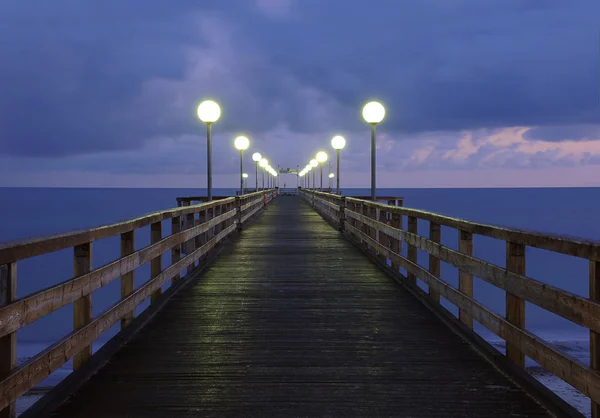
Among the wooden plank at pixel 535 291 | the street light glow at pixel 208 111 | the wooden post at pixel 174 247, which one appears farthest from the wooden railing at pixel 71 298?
the street light glow at pixel 208 111

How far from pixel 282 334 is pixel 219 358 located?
0.97m

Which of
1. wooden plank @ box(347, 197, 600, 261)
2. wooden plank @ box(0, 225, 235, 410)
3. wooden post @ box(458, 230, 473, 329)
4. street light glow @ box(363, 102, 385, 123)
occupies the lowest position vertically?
wooden plank @ box(0, 225, 235, 410)

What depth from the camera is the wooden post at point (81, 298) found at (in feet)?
14.3

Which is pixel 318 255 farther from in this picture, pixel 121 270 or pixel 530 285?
pixel 530 285

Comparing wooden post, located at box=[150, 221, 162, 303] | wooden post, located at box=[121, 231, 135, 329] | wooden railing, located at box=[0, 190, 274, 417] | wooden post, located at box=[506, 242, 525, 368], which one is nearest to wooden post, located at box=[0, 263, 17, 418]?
wooden railing, located at box=[0, 190, 274, 417]

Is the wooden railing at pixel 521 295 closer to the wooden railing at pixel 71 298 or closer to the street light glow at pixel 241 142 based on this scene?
the wooden railing at pixel 71 298

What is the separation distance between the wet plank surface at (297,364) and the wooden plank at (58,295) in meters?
0.71

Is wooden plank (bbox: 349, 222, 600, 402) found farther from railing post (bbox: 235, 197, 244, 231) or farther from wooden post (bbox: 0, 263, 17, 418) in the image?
railing post (bbox: 235, 197, 244, 231)

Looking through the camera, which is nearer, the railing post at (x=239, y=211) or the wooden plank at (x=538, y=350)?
the wooden plank at (x=538, y=350)

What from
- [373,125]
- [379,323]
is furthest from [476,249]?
[379,323]

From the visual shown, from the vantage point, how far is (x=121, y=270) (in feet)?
17.2

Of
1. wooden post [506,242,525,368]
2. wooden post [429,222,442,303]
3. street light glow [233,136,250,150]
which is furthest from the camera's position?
street light glow [233,136,250,150]

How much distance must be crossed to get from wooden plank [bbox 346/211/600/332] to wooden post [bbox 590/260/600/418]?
6 centimetres

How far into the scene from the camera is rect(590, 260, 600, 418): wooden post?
3197 mm
